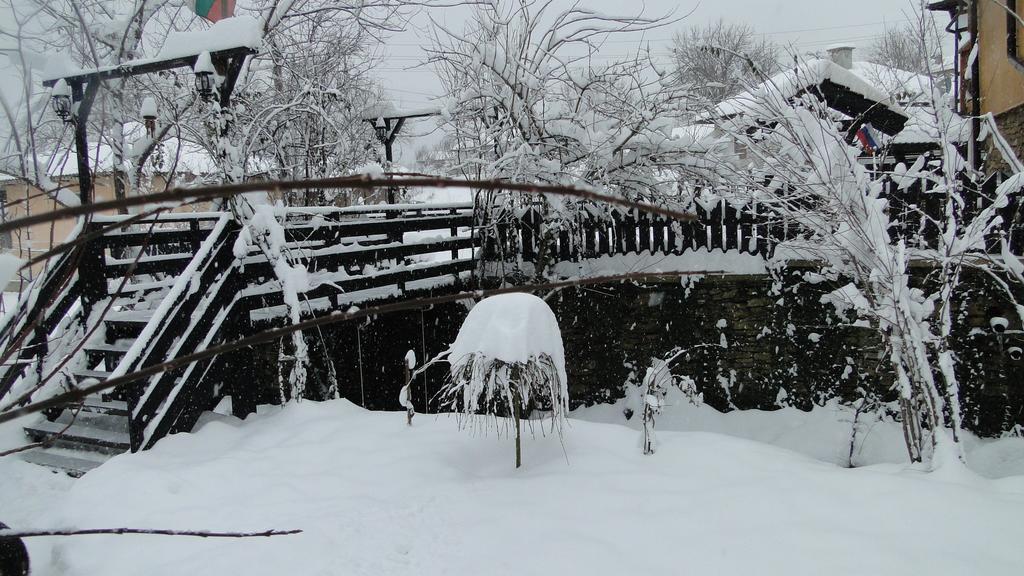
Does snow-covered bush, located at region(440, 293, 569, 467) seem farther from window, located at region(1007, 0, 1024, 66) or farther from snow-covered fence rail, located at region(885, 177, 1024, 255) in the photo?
window, located at region(1007, 0, 1024, 66)

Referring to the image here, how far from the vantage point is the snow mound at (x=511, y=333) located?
374 centimetres

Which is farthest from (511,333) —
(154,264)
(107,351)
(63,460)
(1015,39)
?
(1015,39)

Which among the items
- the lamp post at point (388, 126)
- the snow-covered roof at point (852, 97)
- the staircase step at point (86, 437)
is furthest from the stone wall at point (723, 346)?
the lamp post at point (388, 126)

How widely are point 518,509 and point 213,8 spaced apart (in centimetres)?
785

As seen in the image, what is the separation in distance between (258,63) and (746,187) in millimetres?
10849

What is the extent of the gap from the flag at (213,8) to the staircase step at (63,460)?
5.76 m

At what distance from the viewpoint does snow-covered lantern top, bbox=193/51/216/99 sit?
18.6ft

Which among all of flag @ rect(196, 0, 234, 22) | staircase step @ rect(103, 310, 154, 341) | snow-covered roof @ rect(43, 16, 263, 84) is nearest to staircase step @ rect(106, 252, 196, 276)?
staircase step @ rect(103, 310, 154, 341)

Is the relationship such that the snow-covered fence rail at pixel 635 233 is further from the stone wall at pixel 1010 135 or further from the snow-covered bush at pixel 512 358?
the stone wall at pixel 1010 135

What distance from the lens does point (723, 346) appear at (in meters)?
7.74

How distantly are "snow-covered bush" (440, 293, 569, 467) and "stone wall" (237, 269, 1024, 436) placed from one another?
297 centimetres

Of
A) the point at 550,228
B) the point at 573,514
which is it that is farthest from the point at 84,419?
the point at 550,228

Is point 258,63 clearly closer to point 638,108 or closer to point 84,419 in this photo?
point 638,108

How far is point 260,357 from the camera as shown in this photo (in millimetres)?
6227
